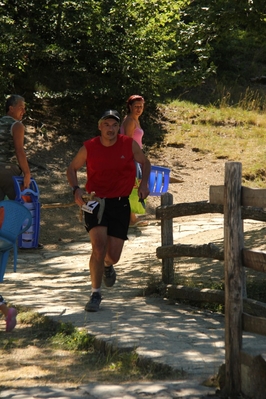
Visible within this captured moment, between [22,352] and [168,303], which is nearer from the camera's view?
[22,352]

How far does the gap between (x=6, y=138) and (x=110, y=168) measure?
2642 mm

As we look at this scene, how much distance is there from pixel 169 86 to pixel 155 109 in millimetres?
2612

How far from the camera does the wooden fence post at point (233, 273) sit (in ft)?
16.4

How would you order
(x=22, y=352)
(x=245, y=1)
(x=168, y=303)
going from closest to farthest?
1. (x=22, y=352)
2. (x=168, y=303)
3. (x=245, y=1)

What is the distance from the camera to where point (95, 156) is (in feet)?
23.7

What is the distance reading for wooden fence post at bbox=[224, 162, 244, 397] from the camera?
4984mm

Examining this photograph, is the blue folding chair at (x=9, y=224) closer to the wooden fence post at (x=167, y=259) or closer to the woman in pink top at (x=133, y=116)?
→ the wooden fence post at (x=167, y=259)

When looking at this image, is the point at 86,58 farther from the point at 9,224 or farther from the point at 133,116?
the point at 9,224

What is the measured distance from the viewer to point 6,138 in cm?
948

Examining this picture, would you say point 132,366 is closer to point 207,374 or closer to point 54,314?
point 207,374

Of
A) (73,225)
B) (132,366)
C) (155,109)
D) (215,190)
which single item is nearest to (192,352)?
(132,366)

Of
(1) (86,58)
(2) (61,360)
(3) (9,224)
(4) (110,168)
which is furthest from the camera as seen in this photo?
(1) (86,58)

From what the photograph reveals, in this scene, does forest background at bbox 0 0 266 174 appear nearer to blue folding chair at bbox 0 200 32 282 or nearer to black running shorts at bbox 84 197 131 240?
black running shorts at bbox 84 197 131 240

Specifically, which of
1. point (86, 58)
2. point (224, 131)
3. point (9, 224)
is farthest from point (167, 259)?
point (224, 131)
